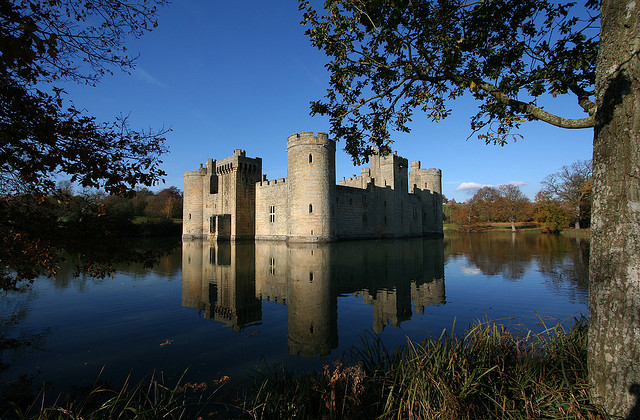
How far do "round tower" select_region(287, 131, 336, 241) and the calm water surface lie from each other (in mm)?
12614

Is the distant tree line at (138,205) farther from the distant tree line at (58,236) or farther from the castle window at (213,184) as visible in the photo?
the castle window at (213,184)

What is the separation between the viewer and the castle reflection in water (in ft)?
21.7

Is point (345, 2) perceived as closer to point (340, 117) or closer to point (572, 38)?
point (340, 117)

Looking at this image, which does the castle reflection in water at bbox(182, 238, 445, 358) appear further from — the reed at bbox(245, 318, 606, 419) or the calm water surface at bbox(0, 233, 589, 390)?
the reed at bbox(245, 318, 606, 419)

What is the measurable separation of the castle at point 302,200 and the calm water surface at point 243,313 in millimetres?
13273

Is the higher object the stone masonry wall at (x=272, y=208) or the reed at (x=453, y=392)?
the stone masonry wall at (x=272, y=208)

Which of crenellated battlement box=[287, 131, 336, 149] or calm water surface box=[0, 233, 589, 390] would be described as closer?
calm water surface box=[0, 233, 589, 390]

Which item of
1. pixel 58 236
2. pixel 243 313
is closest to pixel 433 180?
pixel 243 313

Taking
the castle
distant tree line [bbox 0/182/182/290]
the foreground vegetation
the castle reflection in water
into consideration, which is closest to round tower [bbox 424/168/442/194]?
the castle

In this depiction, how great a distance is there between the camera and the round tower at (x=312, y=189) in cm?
2625

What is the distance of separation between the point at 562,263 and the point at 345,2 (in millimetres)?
15693

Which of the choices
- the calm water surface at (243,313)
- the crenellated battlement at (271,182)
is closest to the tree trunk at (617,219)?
the calm water surface at (243,313)

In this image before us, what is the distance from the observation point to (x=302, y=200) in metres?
26.3

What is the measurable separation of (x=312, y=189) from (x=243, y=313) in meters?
19.1
